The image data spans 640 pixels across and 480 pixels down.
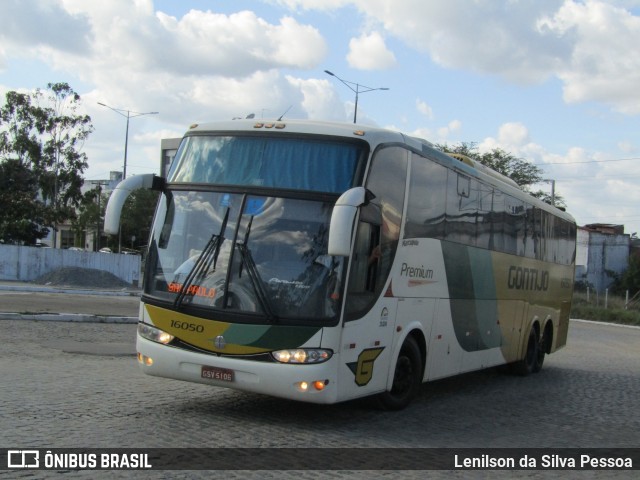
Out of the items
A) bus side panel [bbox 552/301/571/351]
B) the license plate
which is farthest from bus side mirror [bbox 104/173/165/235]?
bus side panel [bbox 552/301/571/351]

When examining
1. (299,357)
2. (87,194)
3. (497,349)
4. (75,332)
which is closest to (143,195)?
(87,194)

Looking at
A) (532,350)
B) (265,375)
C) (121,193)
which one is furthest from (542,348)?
(121,193)

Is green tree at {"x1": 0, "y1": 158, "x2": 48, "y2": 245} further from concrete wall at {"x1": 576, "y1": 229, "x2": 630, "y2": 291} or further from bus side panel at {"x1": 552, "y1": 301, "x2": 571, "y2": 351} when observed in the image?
concrete wall at {"x1": 576, "y1": 229, "x2": 630, "y2": 291}

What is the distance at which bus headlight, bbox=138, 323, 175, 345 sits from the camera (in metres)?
8.66

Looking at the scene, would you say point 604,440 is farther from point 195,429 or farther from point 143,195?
point 143,195

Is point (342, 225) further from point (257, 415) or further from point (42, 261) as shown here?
point (42, 261)

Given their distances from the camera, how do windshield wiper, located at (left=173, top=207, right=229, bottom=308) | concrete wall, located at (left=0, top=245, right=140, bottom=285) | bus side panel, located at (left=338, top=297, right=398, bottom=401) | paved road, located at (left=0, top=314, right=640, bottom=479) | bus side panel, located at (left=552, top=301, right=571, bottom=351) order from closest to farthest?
1. paved road, located at (left=0, top=314, right=640, bottom=479)
2. bus side panel, located at (left=338, top=297, right=398, bottom=401)
3. windshield wiper, located at (left=173, top=207, right=229, bottom=308)
4. bus side panel, located at (left=552, top=301, right=571, bottom=351)
5. concrete wall, located at (left=0, top=245, right=140, bottom=285)

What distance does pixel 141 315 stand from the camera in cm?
905

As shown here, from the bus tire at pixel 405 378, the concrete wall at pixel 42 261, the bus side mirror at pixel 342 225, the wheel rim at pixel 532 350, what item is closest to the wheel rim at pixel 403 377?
the bus tire at pixel 405 378

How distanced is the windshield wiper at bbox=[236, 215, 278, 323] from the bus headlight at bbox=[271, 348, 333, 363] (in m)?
0.36

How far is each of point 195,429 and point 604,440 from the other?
4629mm

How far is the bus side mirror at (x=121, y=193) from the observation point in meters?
8.78

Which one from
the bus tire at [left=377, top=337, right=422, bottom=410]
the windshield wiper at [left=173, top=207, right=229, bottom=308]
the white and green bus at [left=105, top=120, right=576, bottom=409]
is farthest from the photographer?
the bus tire at [left=377, top=337, right=422, bottom=410]

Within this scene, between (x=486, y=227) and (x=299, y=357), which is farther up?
(x=486, y=227)
